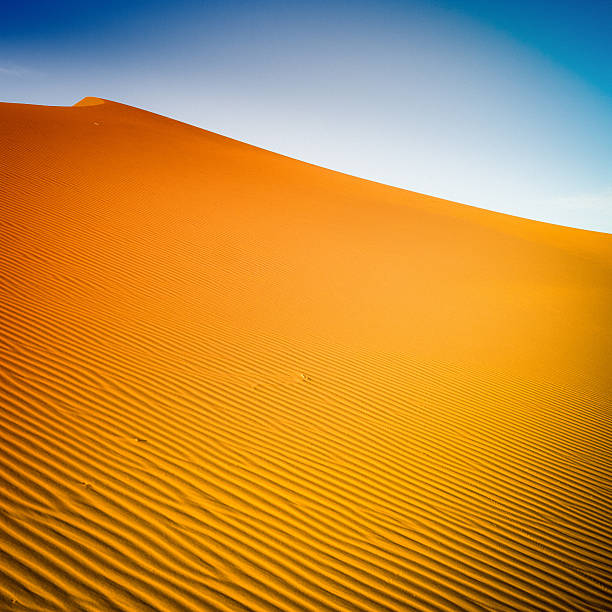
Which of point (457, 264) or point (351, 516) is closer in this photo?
point (351, 516)

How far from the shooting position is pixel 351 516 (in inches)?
122

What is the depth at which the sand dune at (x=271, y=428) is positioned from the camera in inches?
98.7

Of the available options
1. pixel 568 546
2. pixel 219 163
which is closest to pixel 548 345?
pixel 568 546

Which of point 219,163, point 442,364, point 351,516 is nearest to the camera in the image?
point 351,516

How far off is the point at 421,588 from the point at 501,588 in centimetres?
70

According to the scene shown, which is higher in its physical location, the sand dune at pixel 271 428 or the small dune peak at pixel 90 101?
the small dune peak at pixel 90 101

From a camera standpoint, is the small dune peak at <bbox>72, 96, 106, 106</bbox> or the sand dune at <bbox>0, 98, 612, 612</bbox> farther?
the small dune peak at <bbox>72, 96, 106, 106</bbox>

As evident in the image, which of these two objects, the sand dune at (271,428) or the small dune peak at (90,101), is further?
the small dune peak at (90,101)

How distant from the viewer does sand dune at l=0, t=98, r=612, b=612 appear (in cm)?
251

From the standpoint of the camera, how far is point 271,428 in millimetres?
4090

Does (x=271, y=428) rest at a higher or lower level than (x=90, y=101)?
lower

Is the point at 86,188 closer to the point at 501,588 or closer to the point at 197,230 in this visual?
the point at 197,230

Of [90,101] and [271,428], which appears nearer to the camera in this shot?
[271,428]

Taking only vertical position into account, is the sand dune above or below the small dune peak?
below
